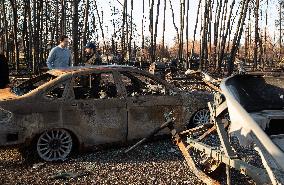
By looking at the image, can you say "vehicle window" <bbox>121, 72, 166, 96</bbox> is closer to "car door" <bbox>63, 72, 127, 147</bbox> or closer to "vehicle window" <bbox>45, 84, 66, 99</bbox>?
"car door" <bbox>63, 72, 127, 147</bbox>

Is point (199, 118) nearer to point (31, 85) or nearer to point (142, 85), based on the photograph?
point (142, 85)

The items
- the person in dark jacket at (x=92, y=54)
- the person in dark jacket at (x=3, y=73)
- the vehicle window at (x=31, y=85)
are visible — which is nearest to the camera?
the vehicle window at (x=31, y=85)

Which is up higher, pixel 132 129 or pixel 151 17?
pixel 151 17

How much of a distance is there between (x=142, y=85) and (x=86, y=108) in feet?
4.39

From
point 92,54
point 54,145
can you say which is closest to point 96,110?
point 54,145

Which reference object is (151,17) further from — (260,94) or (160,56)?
(260,94)

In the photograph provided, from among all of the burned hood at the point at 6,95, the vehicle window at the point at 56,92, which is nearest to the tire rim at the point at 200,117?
the vehicle window at the point at 56,92

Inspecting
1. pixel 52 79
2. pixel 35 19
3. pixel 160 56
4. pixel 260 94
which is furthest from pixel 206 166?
pixel 160 56

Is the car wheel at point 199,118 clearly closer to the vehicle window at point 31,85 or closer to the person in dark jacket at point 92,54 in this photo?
the vehicle window at point 31,85

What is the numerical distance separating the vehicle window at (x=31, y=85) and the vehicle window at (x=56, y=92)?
381 mm

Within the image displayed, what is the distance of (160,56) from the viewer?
44.9 meters

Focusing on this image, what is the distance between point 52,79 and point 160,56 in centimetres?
3845

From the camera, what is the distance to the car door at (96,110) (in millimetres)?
6629

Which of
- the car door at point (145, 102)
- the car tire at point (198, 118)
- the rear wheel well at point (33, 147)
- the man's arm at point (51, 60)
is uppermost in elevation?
the man's arm at point (51, 60)
